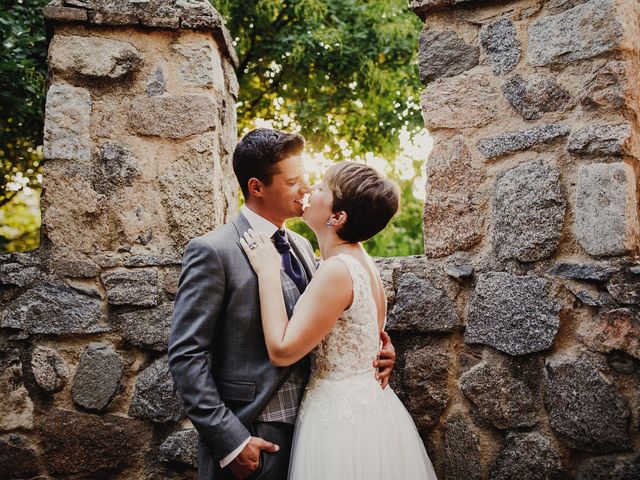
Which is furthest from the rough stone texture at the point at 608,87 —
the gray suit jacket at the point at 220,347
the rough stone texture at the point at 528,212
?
the gray suit jacket at the point at 220,347

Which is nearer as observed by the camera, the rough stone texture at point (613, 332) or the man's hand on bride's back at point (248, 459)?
the man's hand on bride's back at point (248, 459)

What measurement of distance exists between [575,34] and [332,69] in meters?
3.50

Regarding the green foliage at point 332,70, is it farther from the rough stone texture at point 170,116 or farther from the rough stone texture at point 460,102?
the rough stone texture at point 460,102

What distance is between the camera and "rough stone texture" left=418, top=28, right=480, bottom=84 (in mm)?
2416

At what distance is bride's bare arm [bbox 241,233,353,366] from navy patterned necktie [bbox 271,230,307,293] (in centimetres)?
14

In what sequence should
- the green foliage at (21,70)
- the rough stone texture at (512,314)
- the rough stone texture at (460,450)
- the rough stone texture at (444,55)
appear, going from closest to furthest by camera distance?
the rough stone texture at (512,314), the rough stone texture at (460,450), the rough stone texture at (444,55), the green foliage at (21,70)

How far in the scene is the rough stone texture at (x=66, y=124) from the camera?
8.58 feet

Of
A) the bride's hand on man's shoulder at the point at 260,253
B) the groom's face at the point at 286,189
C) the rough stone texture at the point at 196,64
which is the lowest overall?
the bride's hand on man's shoulder at the point at 260,253

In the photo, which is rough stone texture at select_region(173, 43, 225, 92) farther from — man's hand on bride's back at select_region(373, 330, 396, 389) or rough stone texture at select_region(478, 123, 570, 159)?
man's hand on bride's back at select_region(373, 330, 396, 389)

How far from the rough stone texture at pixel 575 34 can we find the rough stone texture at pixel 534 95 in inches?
2.7

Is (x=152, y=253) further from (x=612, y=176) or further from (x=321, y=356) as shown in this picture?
(x=612, y=176)

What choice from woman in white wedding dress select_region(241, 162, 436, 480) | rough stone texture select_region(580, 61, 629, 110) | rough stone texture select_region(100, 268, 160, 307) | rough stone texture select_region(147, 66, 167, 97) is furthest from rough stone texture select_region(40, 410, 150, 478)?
rough stone texture select_region(580, 61, 629, 110)

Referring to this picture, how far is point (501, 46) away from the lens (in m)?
2.33

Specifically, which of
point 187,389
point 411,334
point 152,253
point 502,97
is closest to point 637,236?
Result: point 502,97
